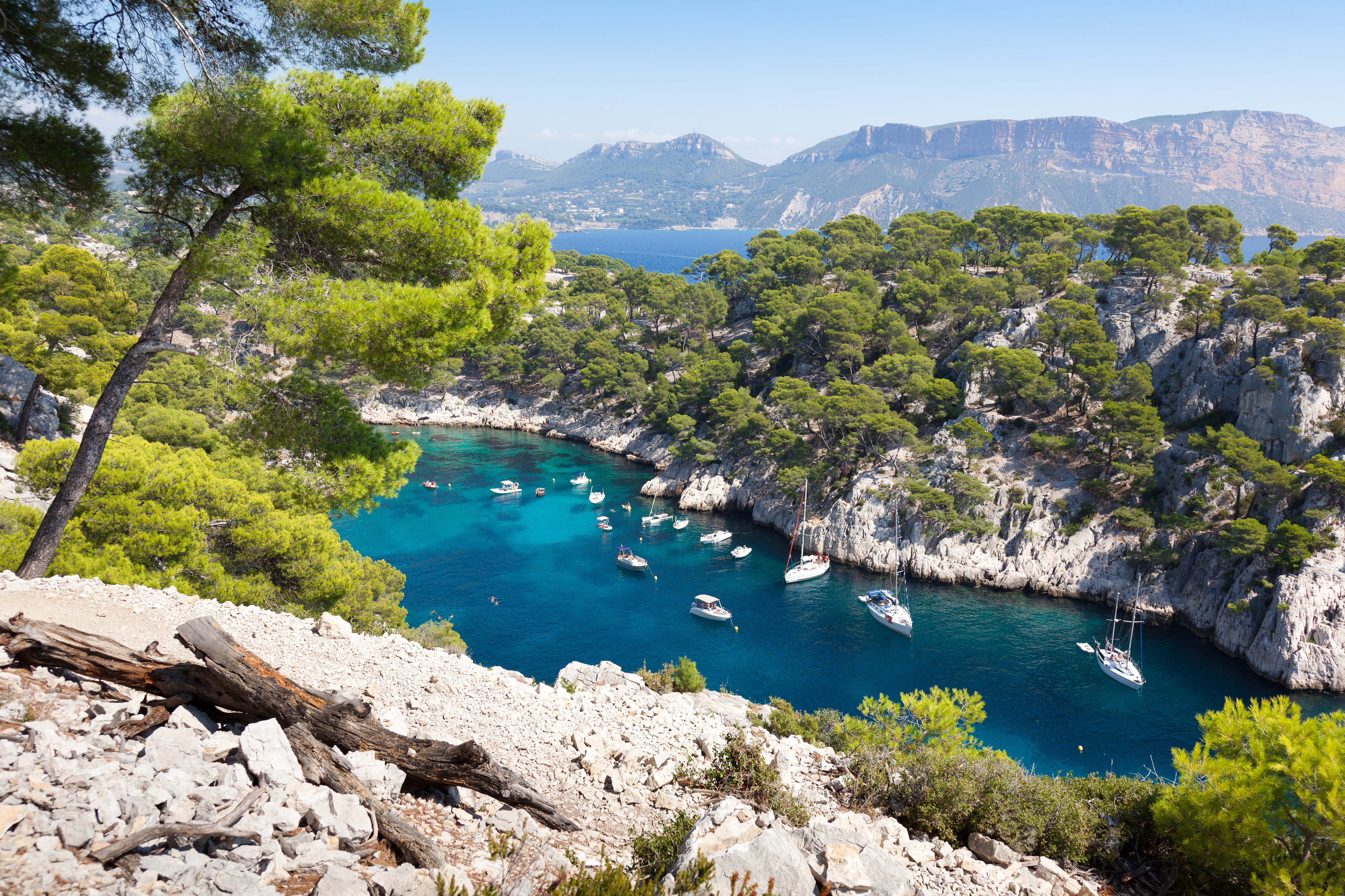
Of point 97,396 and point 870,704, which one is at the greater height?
point 97,396

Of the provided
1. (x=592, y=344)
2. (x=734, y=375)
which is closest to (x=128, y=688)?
(x=734, y=375)

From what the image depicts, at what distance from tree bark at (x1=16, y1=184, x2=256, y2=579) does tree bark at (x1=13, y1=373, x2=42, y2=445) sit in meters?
17.9

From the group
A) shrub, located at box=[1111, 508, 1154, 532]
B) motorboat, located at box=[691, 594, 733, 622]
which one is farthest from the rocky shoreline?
motorboat, located at box=[691, 594, 733, 622]

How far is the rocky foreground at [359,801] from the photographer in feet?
12.8

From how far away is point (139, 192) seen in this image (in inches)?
311

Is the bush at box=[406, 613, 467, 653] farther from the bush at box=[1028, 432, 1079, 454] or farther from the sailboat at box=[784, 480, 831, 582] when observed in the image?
the bush at box=[1028, 432, 1079, 454]

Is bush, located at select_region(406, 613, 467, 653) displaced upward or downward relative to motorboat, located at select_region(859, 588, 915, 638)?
upward

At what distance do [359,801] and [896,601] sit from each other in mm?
30603

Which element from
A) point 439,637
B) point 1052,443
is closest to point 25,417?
point 439,637

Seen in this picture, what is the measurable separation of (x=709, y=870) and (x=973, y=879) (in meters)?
2.90

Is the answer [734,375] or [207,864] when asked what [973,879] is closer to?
[207,864]

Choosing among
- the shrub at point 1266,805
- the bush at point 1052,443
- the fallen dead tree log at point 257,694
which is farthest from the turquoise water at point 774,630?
the fallen dead tree log at point 257,694

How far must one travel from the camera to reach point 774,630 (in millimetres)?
30734

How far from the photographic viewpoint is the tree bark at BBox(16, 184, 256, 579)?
→ 771cm
